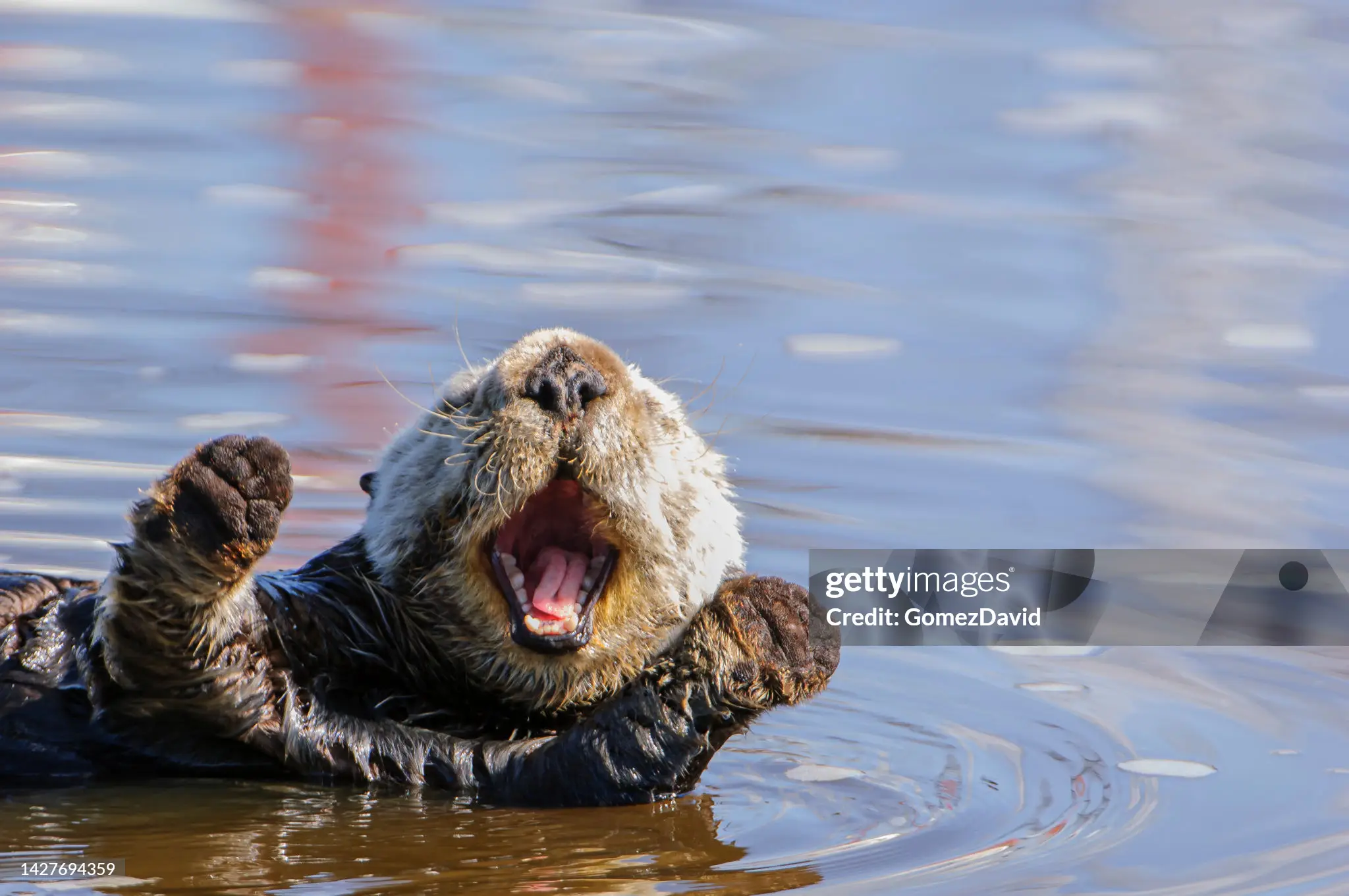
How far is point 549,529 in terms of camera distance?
4.34m

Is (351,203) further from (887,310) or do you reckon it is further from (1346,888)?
(1346,888)

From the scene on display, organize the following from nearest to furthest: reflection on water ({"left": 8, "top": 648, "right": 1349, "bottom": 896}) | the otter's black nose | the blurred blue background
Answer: reflection on water ({"left": 8, "top": 648, "right": 1349, "bottom": 896}), the otter's black nose, the blurred blue background

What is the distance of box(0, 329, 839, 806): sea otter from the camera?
4.13 meters

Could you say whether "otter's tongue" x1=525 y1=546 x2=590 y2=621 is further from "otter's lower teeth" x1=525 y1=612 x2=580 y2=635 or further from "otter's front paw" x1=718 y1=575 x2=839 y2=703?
"otter's front paw" x1=718 y1=575 x2=839 y2=703

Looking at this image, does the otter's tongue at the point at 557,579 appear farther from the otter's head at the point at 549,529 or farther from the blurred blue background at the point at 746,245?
the blurred blue background at the point at 746,245

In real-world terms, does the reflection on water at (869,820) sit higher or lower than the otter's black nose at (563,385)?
lower

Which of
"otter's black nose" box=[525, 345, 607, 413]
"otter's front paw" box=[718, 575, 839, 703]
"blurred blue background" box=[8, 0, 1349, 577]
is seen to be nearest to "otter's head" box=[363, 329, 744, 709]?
"otter's black nose" box=[525, 345, 607, 413]

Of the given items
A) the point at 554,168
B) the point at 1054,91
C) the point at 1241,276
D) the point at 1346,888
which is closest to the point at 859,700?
the point at 1346,888

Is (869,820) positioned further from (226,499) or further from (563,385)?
(226,499)

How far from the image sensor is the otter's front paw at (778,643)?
13.7 feet

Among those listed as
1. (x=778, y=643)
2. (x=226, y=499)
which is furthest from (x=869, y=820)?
(x=226, y=499)

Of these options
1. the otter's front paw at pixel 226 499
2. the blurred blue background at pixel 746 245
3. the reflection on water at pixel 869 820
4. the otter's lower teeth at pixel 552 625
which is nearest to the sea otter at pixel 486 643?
the otter's lower teeth at pixel 552 625

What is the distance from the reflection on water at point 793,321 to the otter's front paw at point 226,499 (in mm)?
680

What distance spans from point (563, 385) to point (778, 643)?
2.63ft
